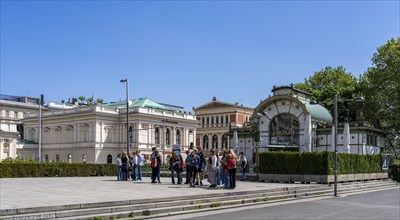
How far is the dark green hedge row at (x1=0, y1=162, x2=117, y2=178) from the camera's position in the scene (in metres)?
37.6

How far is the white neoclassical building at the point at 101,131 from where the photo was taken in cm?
8419

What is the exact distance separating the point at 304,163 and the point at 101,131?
58600 mm

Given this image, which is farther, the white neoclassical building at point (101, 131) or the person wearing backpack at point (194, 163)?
the white neoclassical building at point (101, 131)

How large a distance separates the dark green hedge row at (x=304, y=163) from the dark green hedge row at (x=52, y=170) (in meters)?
18.2

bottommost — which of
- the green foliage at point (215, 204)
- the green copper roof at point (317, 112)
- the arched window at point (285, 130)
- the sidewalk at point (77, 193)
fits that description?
the green foliage at point (215, 204)

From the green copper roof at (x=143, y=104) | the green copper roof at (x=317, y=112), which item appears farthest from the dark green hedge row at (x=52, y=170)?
the green copper roof at (x=143, y=104)

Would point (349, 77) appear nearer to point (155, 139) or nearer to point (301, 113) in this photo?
point (301, 113)

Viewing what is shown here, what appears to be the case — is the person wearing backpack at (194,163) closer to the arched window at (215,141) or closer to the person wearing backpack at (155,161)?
the person wearing backpack at (155,161)

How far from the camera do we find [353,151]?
44125mm

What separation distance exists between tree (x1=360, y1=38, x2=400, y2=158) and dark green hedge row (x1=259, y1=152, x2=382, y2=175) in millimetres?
23082

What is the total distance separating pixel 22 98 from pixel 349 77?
75979 millimetres

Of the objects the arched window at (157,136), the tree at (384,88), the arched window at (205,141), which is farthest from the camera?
the arched window at (205,141)

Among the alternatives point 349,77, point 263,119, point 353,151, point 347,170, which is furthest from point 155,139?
point 347,170

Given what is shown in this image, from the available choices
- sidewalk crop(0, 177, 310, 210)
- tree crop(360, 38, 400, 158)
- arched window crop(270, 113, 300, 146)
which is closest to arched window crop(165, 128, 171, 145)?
tree crop(360, 38, 400, 158)
